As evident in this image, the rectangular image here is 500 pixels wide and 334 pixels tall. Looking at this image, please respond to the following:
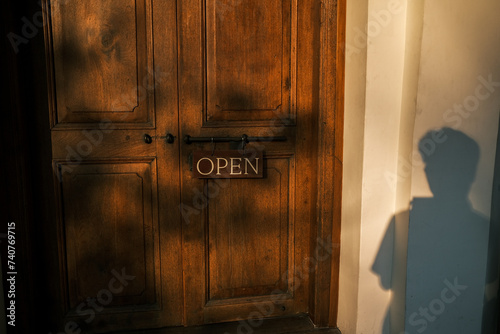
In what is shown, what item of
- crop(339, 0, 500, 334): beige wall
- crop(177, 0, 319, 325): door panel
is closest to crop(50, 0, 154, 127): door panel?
crop(177, 0, 319, 325): door panel

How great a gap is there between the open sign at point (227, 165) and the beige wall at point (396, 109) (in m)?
0.50

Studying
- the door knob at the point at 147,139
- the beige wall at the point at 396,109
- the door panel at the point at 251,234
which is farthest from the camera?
the door panel at the point at 251,234

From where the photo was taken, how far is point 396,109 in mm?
1893

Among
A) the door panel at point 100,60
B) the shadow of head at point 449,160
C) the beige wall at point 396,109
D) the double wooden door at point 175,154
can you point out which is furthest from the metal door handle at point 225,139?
the shadow of head at point 449,160

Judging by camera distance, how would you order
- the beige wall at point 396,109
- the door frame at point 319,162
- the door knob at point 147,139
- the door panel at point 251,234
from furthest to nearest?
the door panel at point 251,234 < the door knob at point 147,139 < the door frame at point 319,162 < the beige wall at point 396,109

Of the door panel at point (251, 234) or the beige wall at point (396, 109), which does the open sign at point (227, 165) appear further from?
the beige wall at point (396, 109)

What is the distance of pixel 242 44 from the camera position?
2.13 m

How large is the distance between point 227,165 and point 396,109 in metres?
0.92

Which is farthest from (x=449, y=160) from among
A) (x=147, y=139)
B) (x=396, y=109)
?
(x=147, y=139)

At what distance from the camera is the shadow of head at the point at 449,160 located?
1749mm

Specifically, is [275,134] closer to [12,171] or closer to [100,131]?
[100,131]

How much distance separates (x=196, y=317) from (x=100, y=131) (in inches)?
46.9

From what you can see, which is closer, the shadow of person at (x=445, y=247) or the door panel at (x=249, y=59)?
the shadow of person at (x=445, y=247)

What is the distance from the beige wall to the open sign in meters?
0.50
